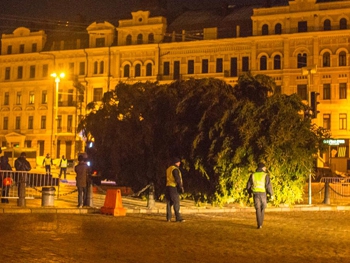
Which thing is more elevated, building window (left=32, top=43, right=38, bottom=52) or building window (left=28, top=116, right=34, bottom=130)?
building window (left=32, top=43, right=38, bottom=52)

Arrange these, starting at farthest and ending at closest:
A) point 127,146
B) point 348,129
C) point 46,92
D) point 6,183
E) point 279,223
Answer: point 46,92
point 348,129
point 127,146
point 6,183
point 279,223

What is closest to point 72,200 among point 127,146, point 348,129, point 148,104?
point 127,146

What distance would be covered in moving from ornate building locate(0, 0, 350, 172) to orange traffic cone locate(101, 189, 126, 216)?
135 ft

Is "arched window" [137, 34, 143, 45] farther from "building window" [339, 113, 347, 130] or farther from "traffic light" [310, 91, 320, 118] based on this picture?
"traffic light" [310, 91, 320, 118]

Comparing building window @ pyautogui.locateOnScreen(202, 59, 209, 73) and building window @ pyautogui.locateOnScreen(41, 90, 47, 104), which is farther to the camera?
building window @ pyautogui.locateOnScreen(41, 90, 47, 104)

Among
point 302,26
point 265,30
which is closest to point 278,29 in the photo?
point 265,30

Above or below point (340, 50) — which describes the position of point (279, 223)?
below

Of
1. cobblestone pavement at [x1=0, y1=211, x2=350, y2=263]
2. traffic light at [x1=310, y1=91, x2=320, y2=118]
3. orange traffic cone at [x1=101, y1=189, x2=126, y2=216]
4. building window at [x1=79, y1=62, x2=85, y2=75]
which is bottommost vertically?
cobblestone pavement at [x1=0, y1=211, x2=350, y2=263]

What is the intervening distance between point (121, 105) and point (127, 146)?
11.7 ft

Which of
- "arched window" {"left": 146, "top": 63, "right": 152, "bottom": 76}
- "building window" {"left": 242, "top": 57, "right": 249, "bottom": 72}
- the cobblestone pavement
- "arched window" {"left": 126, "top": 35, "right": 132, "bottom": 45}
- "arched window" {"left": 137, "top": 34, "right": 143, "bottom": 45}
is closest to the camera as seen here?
the cobblestone pavement

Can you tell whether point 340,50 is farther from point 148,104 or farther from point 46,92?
point 148,104

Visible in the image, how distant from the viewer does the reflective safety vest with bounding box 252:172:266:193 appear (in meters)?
16.0

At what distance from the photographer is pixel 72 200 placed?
24.2 m

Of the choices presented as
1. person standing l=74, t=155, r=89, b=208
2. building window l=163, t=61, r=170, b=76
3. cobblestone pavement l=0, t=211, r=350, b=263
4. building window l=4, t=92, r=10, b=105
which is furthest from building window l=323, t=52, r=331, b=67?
person standing l=74, t=155, r=89, b=208
